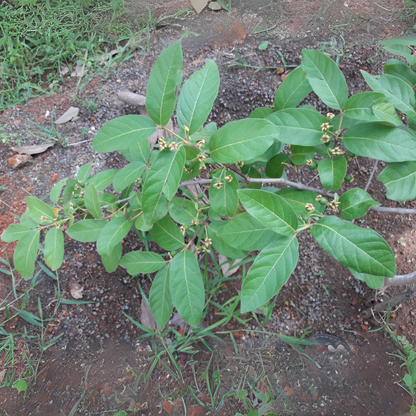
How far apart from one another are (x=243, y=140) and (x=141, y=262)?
0.76m

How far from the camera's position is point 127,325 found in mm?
1907

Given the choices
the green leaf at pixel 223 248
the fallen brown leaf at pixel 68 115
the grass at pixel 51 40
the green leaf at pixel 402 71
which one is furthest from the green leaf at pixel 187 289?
the grass at pixel 51 40

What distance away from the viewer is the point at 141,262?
1392 millimetres

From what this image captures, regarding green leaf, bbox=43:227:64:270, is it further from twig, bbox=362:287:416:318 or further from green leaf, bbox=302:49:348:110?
twig, bbox=362:287:416:318

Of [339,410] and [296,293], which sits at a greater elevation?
[296,293]

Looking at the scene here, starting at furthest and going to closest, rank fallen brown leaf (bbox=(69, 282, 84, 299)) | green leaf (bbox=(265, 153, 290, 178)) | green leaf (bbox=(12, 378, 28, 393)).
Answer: fallen brown leaf (bbox=(69, 282, 84, 299)) → green leaf (bbox=(12, 378, 28, 393)) → green leaf (bbox=(265, 153, 290, 178))

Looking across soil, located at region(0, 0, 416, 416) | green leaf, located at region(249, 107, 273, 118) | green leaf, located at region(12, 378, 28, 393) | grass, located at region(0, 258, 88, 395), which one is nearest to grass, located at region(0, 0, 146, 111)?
soil, located at region(0, 0, 416, 416)

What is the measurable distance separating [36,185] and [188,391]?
1676 millimetres

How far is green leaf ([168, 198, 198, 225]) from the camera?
4.26 feet

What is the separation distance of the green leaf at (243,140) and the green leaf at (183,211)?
380 millimetres

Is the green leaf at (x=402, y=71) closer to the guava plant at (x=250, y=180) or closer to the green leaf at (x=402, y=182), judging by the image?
the guava plant at (x=250, y=180)

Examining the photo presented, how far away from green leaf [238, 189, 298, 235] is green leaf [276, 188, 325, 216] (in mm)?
179

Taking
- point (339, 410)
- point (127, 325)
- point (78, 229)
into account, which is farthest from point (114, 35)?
point (339, 410)

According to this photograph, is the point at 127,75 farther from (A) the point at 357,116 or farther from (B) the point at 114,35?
(A) the point at 357,116
